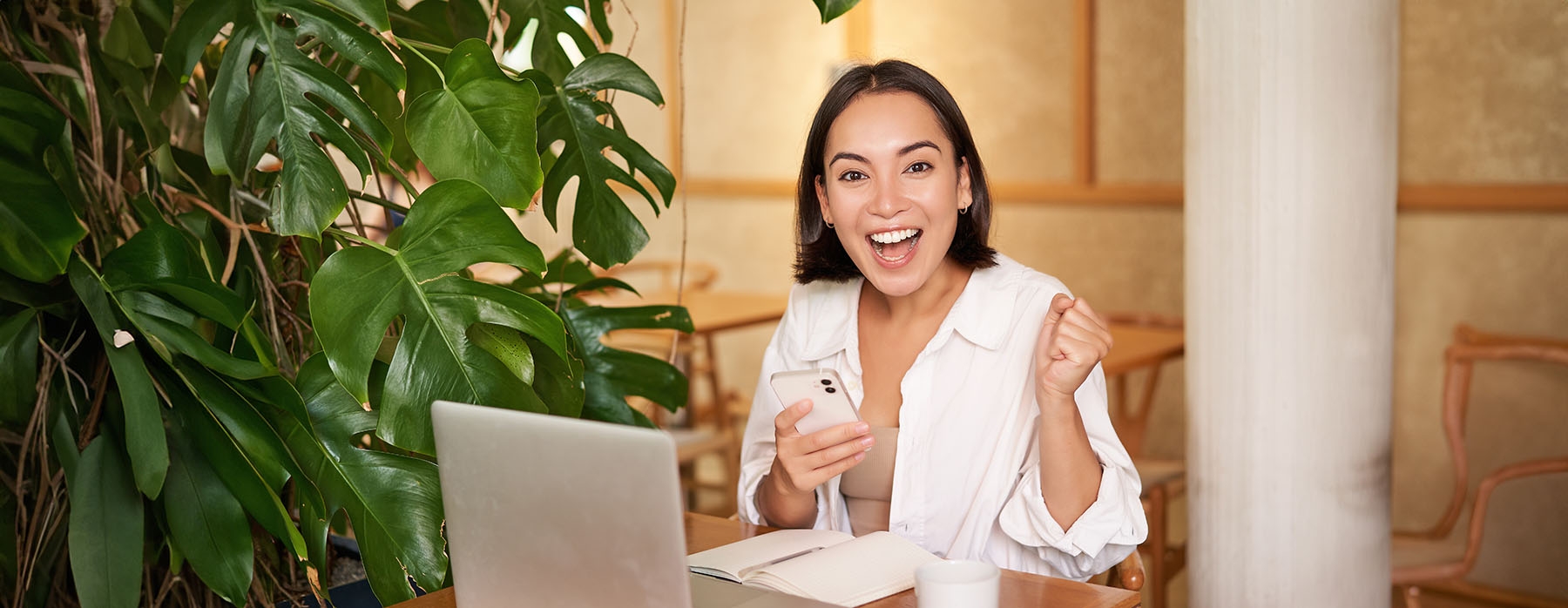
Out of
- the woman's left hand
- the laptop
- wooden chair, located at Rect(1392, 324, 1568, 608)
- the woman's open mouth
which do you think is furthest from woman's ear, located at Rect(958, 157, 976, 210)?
wooden chair, located at Rect(1392, 324, 1568, 608)

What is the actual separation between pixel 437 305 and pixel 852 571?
1.77 feet

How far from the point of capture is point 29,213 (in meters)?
1.49

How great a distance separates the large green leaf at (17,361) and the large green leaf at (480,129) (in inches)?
19.8

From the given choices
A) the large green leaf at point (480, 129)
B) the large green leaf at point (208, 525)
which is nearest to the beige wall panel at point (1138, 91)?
the large green leaf at point (480, 129)

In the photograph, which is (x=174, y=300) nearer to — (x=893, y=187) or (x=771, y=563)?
(x=771, y=563)

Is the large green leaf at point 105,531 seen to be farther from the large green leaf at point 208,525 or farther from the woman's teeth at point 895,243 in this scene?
the woman's teeth at point 895,243

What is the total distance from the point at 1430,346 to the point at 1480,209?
1.41 feet

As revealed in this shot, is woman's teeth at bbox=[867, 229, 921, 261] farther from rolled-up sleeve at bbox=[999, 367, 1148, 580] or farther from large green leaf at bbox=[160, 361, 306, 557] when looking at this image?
large green leaf at bbox=[160, 361, 306, 557]

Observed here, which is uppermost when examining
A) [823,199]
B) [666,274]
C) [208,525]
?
[823,199]

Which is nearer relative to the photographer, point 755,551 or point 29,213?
point 29,213

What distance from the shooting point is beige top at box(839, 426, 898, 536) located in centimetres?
202

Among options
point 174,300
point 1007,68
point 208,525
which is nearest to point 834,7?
point 174,300

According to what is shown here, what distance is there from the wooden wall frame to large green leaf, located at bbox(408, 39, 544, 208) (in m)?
1.43

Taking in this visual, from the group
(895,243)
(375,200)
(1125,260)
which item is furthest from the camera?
(1125,260)
